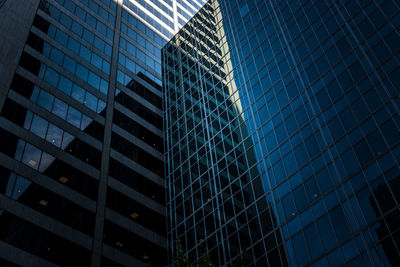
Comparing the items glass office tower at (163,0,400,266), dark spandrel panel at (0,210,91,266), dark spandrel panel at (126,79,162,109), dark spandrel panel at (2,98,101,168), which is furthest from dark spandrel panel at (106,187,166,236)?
dark spandrel panel at (126,79,162,109)

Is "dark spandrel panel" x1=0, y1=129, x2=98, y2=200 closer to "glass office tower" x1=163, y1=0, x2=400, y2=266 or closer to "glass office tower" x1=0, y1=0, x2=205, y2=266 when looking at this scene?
"glass office tower" x1=0, y1=0, x2=205, y2=266

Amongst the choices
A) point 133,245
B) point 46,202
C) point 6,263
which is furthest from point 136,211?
point 6,263

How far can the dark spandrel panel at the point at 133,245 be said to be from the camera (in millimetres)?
41812

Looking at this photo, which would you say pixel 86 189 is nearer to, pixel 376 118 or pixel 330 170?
pixel 330 170

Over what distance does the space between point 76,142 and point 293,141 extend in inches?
870

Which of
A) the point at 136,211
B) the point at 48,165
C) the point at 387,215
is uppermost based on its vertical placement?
the point at 48,165

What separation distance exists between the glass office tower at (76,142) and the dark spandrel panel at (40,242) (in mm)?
85

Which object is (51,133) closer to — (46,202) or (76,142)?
(76,142)

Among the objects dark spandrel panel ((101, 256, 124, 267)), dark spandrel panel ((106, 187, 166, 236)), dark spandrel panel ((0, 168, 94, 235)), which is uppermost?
dark spandrel panel ((106, 187, 166, 236))

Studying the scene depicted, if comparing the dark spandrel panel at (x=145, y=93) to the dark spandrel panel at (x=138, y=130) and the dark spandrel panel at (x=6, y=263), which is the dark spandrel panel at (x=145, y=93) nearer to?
the dark spandrel panel at (x=138, y=130)

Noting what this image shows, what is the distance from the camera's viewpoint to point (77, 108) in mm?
48062

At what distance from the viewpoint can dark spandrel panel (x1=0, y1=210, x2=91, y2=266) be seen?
35.2 metres

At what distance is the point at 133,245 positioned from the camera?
142 feet

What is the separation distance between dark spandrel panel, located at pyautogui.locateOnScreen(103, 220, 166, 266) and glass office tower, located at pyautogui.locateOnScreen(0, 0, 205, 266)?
0.34 feet
